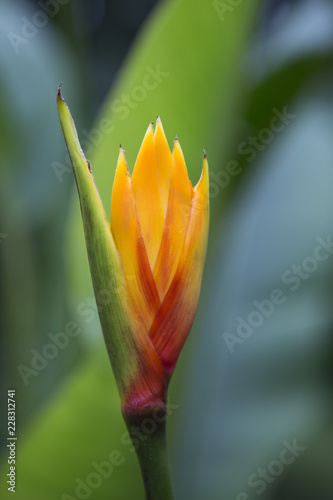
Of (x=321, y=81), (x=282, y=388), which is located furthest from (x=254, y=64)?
(x=282, y=388)

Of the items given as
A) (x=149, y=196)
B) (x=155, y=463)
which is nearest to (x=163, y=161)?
(x=149, y=196)

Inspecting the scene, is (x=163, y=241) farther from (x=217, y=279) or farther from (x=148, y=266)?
(x=217, y=279)

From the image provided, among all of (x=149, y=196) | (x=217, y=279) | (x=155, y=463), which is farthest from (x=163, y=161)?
(x=217, y=279)

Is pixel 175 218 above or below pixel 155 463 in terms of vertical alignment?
above

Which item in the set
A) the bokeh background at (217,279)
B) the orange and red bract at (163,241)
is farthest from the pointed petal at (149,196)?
the bokeh background at (217,279)

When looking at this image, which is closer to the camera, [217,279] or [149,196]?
[149,196]

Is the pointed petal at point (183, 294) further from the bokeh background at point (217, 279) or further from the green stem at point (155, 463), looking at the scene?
the bokeh background at point (217, 279)

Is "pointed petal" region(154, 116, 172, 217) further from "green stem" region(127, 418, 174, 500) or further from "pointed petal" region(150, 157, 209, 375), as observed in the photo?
"green stem" region(127, 418, 174, 500)
